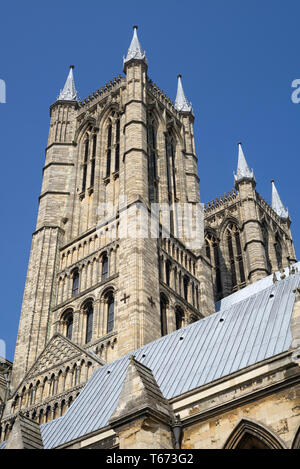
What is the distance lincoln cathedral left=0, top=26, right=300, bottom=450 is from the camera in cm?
1556

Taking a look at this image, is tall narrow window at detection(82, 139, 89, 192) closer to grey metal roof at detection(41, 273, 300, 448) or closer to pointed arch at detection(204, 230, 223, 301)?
pointed arch at detection(204, 230, 223, 301)

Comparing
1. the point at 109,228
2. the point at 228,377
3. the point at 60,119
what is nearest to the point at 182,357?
the point at 228,377

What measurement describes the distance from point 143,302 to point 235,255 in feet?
76.1

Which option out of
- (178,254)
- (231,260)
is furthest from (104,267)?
(231,260)

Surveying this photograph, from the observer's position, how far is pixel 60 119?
46.5 metres

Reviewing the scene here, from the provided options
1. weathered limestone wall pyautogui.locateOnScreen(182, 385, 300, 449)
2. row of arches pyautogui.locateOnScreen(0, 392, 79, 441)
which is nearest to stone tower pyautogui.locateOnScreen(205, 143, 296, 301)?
row of arches pyautogui.locateOnScreen(0, 392, 79, 441)

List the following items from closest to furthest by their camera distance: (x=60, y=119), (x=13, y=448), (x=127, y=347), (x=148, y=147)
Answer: (x=13, y=448), (x=127, y=347), (x=148, y=147), (x=60, y=119)

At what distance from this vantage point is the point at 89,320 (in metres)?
34.6

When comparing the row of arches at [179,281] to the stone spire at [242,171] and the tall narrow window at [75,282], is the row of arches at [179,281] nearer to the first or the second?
the tall narrow window at [75,282]

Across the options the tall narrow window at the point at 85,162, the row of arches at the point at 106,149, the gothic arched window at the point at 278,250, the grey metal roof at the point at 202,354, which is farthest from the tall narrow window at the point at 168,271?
the gothic arched window at the point at 278,250

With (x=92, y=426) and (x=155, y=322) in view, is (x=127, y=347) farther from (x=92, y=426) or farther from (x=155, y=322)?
(x=92, y=426)

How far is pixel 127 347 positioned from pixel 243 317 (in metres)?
11.1

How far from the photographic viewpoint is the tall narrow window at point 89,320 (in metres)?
33.7

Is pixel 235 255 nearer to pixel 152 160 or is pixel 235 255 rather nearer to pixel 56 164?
pixel 152 160
